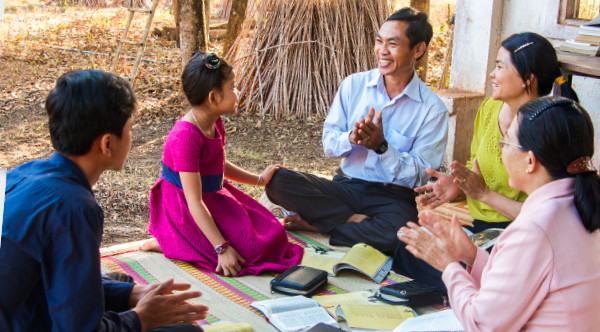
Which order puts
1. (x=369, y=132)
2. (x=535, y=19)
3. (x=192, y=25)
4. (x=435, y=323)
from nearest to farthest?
(x=435, y=323) → (x=369, y=132) → (x=535, y=19) → (x=192, y=25)

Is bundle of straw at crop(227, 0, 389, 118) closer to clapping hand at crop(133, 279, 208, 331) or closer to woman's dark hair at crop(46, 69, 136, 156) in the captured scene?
clapping hand at crop(133, 279, 208, 331)

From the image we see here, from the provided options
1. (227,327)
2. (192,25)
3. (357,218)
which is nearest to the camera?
(227,327)

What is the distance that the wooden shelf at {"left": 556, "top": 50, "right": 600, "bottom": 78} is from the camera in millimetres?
3238

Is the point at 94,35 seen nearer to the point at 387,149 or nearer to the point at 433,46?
the point at 433,46

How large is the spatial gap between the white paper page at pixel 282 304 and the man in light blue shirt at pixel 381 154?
0.87m

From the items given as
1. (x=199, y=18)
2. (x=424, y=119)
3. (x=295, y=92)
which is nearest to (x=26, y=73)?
(x=199, y=18)

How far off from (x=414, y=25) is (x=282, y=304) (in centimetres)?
199

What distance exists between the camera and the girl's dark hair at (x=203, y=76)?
3305 mm

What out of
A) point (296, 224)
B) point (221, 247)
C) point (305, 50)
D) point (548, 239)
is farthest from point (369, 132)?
point (305, 50)

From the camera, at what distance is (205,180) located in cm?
350

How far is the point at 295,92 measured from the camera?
747 centimetres

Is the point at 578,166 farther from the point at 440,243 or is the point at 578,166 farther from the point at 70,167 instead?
the point at 70,167

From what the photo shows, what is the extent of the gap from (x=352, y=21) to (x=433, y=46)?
12.5 feet

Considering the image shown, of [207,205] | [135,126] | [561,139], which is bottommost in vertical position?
[135,126]
